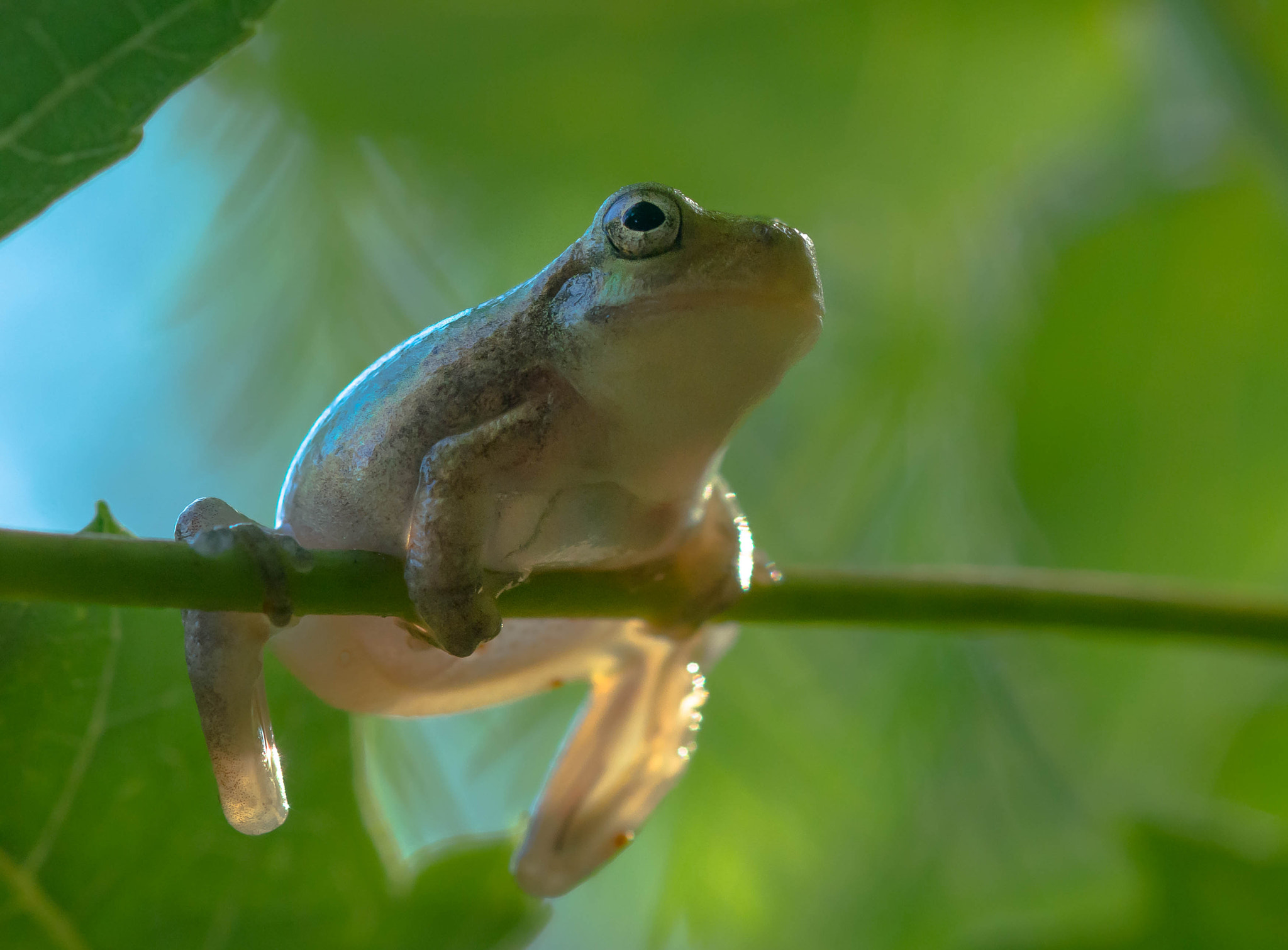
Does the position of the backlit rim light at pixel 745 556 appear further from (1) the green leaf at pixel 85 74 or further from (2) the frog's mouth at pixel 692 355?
(1) the green leaf at pixel 85 74

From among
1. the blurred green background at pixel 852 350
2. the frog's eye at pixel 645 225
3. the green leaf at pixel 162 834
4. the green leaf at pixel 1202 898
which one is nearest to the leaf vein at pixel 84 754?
the green leaf at pixel 162 834

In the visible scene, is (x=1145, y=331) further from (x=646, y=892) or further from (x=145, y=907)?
(x=145, y=907)

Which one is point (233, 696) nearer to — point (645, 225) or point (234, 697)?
point (234, 697)

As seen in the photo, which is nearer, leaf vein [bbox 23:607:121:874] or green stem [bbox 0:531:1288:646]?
green stem [bbox 0:531:1288:646]

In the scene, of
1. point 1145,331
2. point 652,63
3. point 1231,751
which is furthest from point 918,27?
point 1231,751

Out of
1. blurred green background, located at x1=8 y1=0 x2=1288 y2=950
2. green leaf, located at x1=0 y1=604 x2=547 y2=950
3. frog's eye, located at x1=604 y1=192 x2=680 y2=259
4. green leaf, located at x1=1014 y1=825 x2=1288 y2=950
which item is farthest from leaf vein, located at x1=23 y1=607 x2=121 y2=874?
blurred green background, located at x1=8 y1=0 x2=1288 y2=950

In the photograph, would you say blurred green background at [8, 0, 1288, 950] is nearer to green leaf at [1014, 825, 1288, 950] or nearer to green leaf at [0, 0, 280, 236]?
green leaf at [1014, 825, 1288, 950]
